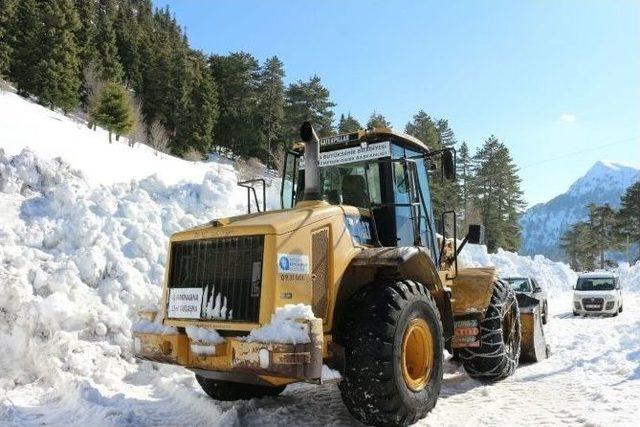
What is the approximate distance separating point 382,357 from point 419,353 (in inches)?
35.2

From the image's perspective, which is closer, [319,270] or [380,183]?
[319,270]

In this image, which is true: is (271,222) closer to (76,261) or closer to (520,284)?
(76,261)

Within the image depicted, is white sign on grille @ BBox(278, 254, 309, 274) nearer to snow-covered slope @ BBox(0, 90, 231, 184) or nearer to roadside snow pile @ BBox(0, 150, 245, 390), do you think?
roadside snow pile @ BBox(0, 150, 245, 390)

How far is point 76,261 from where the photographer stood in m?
9.00

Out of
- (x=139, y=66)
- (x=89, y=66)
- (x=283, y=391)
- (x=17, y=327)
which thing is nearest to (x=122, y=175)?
(x=17, y=327)

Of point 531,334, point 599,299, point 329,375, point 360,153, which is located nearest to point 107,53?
point 599,299

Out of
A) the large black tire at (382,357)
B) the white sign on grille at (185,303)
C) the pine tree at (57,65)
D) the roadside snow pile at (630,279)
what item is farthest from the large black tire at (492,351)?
the pine tree at (57,65)

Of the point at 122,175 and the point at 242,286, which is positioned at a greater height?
the point at 122,175

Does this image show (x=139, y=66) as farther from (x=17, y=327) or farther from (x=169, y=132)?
(x=17, y=327)

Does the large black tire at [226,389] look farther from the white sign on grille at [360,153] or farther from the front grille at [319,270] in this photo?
the white sign on grille at [360,153]

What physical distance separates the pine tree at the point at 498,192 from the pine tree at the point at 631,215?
12992mm

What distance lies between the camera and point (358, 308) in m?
5.06

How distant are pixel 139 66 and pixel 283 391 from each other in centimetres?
5181

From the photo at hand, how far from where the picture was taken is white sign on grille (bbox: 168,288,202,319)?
512 cm
